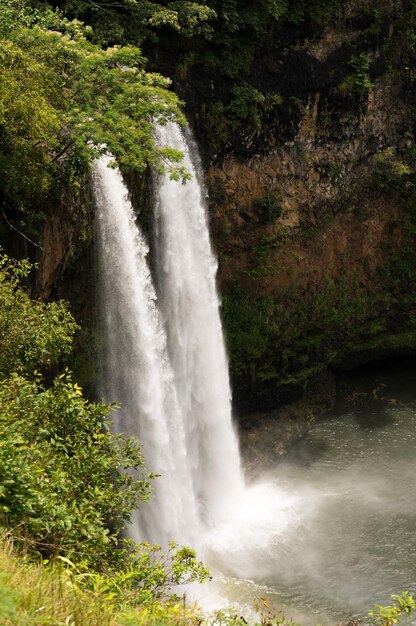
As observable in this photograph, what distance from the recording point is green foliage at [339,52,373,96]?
17.5 m

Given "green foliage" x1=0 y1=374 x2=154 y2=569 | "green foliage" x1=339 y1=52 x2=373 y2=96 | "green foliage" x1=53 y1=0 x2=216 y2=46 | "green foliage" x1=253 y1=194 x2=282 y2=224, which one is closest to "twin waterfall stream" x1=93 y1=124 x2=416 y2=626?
"green foliage" x1=53 y1=0 x2=216 y2=46

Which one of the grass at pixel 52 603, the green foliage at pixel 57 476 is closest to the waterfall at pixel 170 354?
the green foliage at pixel 57 476

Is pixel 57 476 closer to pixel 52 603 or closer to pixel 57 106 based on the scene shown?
pixel 52 603

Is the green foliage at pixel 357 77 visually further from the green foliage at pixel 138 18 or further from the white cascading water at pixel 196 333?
the white cascading water at pixel 196 333

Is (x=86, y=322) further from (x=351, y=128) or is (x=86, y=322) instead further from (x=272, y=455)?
(x=351, y=128)

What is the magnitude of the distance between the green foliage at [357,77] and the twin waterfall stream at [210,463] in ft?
15.6

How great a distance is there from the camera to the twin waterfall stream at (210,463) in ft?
40.3

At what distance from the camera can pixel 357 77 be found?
17547mm

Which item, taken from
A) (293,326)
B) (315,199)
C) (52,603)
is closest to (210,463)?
(293,326)

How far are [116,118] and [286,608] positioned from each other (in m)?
8.38

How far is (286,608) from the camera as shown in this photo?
11.8 m

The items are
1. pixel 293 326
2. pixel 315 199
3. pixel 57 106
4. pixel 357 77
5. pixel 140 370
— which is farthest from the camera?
pixel 293 326

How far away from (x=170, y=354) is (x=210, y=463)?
9.48 feet

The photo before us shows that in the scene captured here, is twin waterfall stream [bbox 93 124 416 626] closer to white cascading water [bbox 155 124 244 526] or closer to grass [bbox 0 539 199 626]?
white cascading water [bbox 155 124 244 526]
